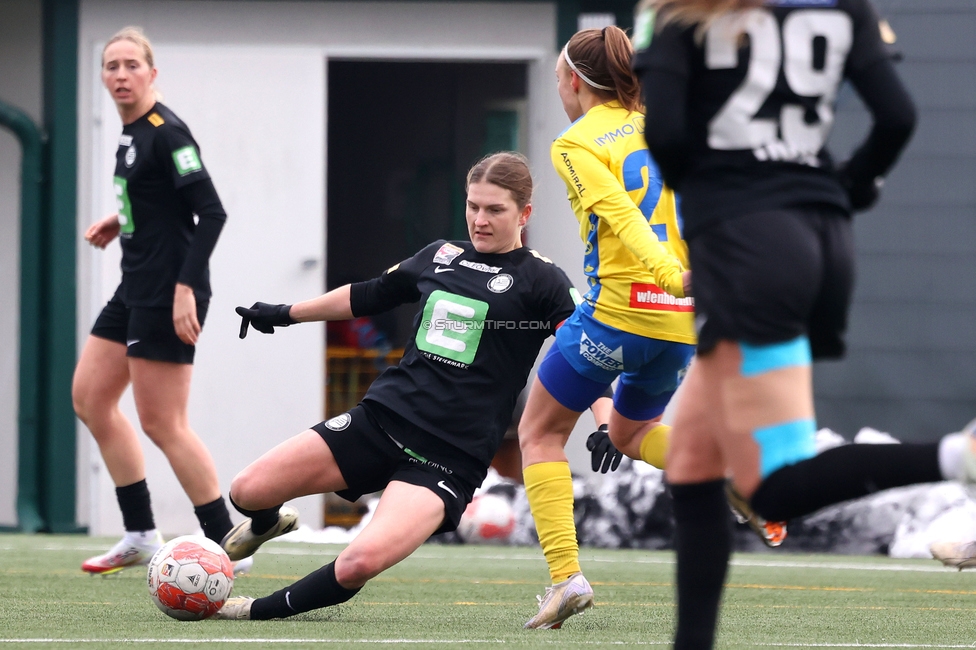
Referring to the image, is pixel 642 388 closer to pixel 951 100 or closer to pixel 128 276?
pixel 128 276

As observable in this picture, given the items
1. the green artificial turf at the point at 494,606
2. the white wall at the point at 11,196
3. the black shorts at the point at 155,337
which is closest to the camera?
the green artificial turf at the point at 494,606

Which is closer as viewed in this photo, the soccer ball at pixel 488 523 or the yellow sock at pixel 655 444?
the yellow sock at pixel 655 444

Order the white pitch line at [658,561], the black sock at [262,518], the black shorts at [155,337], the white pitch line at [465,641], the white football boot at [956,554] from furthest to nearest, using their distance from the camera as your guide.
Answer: the white pitch line at [658,561], the black shorts at [155,337], the white football boot at [956,554], the black sock at [262,518], the white pitch line at [465,641]

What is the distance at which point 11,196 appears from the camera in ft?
30.7

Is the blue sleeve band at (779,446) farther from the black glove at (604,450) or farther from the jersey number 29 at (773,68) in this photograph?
the black glove at (604,450)

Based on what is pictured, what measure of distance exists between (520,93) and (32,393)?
4.37 metres

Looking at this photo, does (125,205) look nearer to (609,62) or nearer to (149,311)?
(149,311)

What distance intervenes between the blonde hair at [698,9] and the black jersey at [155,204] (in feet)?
10.3

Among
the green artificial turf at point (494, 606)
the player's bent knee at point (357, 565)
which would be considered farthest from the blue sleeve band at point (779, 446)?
the player's bent knee at point (357, 565)

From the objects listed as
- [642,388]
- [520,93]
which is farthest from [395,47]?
[642,388]

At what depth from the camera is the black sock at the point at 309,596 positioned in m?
3.79

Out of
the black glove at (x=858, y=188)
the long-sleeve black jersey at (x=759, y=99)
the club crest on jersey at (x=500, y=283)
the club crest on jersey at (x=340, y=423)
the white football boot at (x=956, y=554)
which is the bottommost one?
the white football boot at (x=956, y=554)

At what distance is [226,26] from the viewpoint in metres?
8.71

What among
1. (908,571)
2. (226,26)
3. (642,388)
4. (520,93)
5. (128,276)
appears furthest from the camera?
(520,93)
